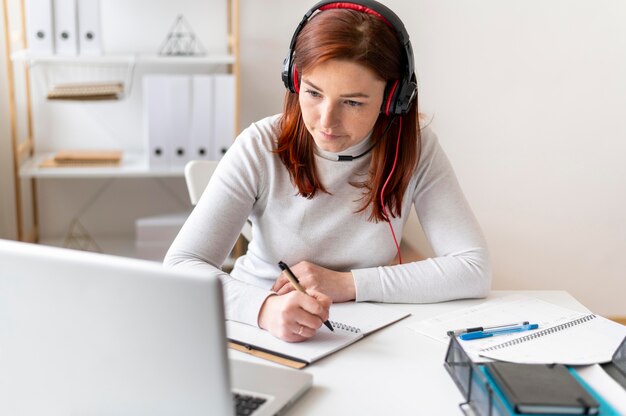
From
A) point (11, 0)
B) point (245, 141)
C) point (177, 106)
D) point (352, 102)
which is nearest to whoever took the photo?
point (352, 102)

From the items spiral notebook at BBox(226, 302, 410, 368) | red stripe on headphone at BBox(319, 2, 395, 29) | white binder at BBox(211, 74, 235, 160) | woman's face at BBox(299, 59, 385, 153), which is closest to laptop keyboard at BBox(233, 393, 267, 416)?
spiral notebook at BBox(226, 302, 410, 368)

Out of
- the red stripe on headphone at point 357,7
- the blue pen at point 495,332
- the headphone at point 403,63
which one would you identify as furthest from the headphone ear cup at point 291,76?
the blue pen at point 495,332

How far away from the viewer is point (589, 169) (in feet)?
9.39

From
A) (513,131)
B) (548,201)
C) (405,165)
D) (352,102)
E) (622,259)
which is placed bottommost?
(622,259)

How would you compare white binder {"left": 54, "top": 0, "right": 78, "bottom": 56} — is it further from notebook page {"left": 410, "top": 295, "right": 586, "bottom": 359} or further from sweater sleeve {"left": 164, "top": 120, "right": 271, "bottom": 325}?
notebook page {"left": 410, "top": 295, "right": 586, "bottom": 359}

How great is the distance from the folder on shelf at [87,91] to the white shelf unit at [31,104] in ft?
0.30

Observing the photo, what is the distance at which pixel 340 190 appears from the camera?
149 centimetres

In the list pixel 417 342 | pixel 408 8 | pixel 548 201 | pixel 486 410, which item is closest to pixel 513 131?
pixel 548 201

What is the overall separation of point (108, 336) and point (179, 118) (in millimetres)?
1880

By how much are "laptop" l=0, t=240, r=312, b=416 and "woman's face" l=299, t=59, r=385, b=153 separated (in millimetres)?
632

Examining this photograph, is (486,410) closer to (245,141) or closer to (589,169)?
(245,141)

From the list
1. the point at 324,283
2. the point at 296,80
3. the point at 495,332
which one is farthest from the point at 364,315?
the point at 296,80

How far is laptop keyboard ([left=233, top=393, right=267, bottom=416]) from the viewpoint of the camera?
0.88 m

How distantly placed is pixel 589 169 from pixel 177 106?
60.3 inches
